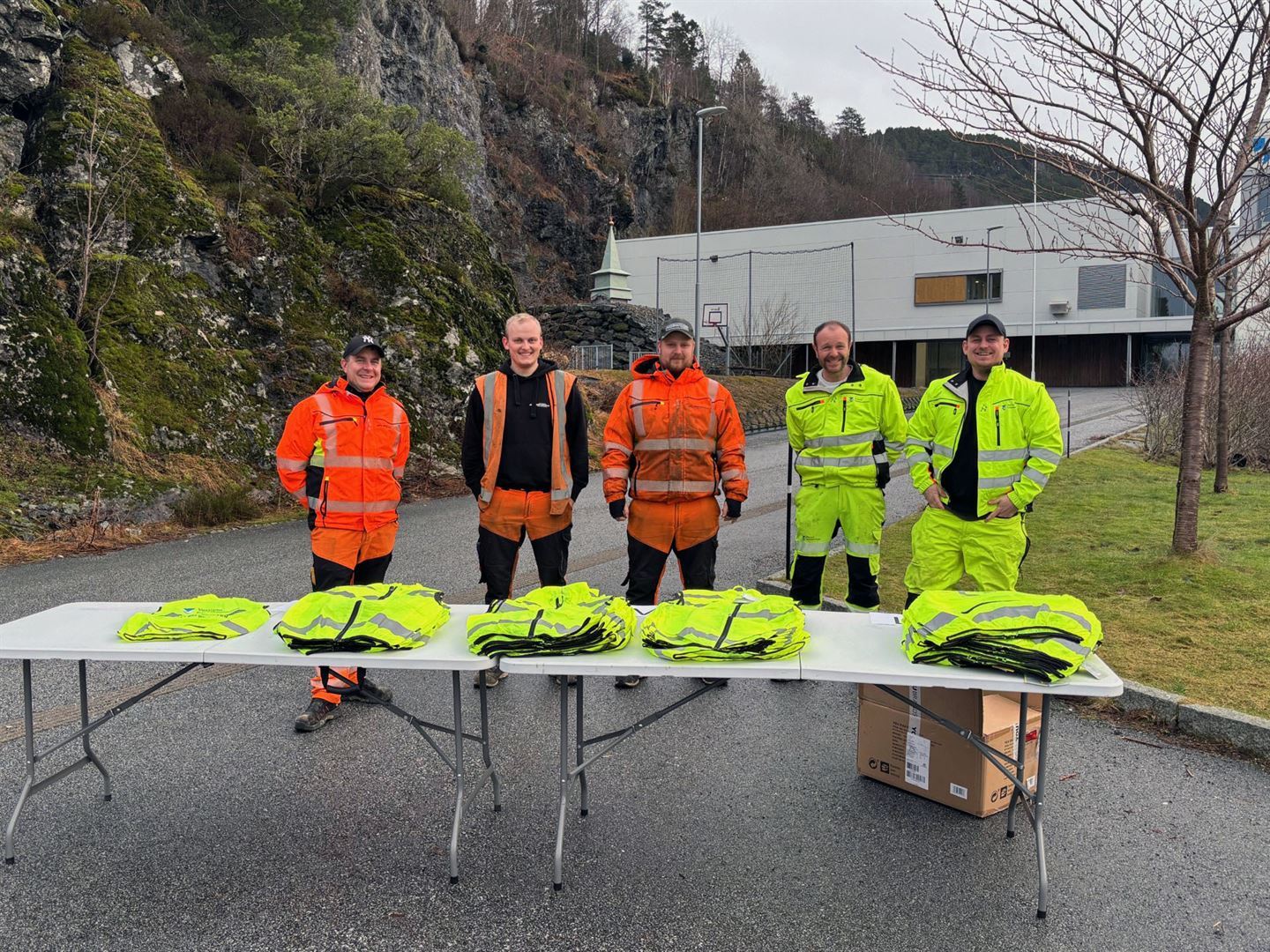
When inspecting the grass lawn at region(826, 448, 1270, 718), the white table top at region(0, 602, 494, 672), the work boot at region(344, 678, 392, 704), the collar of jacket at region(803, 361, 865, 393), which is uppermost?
the collar of jacket at region(803, 361, 865, 393)

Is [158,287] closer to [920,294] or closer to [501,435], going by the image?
[501,435]

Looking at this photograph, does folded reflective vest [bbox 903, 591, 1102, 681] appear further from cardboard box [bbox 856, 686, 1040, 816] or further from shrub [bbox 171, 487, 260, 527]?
shrub [bbox 171, 487, 260, 527]

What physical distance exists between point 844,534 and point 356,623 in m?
3.04

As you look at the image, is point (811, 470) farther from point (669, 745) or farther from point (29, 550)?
point (29, 550)

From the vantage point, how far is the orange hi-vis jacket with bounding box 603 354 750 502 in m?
5.08

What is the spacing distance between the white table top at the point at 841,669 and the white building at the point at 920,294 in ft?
115

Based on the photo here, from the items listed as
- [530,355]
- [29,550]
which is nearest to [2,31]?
[29,550]

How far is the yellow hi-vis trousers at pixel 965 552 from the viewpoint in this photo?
468 centimetres

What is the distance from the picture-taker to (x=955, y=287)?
4272cm

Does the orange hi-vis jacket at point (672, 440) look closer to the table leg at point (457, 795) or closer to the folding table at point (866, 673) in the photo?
the folding table at point (866, 673)

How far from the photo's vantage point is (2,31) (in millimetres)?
12594

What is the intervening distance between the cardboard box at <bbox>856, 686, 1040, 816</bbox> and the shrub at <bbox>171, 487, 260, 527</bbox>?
9156 mm

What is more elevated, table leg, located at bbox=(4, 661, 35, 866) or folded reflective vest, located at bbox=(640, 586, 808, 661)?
folded reflective vest, located at bbox=(640, 586, 808, 661)

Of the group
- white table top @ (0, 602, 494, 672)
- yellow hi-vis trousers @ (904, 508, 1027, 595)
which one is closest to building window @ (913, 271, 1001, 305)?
yellow hi-vis trousers @ (904, 508, 1027, 595)
